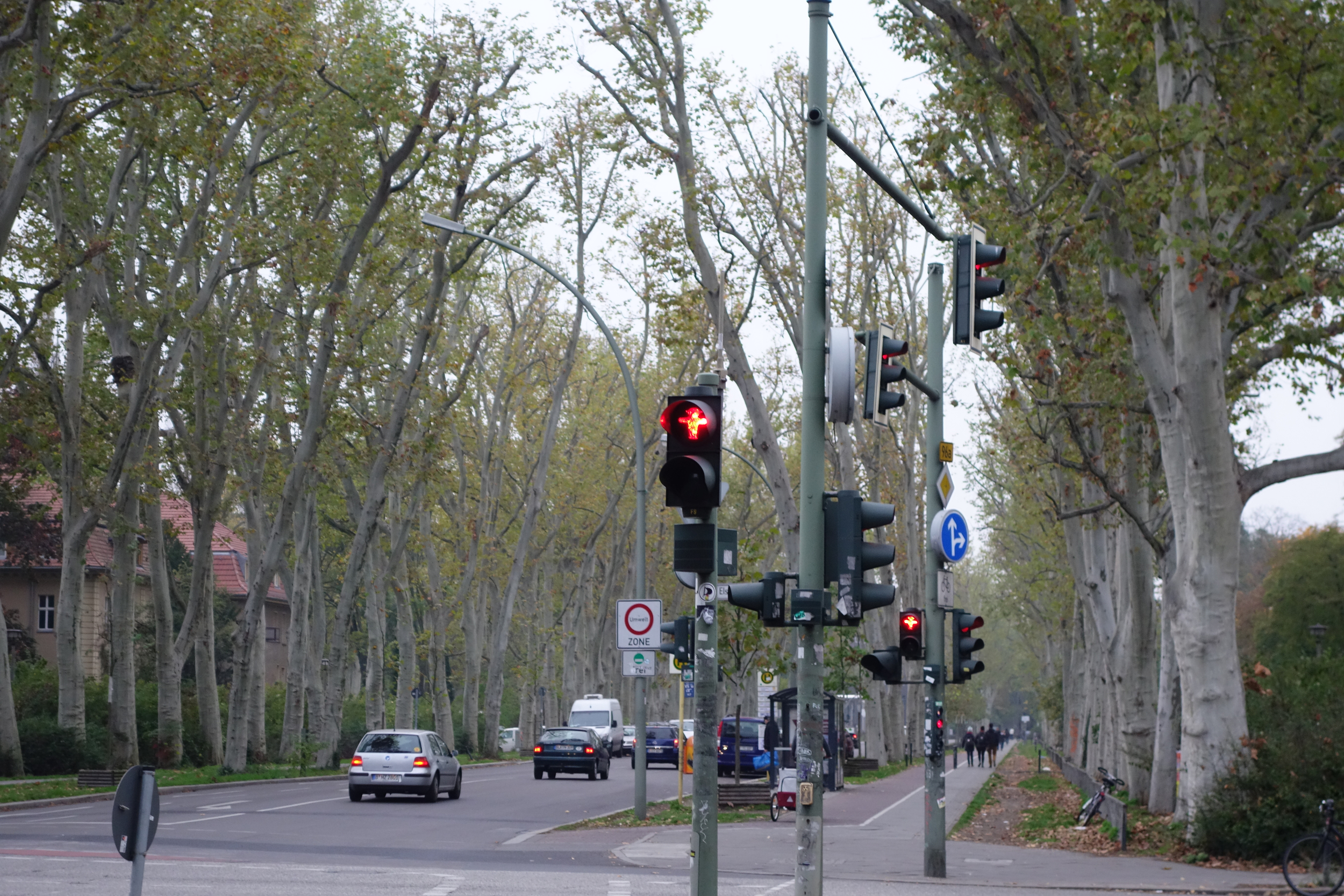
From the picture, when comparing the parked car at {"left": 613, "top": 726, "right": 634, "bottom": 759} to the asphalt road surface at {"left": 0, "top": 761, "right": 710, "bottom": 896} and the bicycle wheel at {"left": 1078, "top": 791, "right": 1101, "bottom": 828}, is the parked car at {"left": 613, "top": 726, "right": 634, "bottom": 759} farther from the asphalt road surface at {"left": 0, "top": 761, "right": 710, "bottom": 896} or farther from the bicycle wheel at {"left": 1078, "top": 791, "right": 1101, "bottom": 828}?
the bicycle wheel at {"left": 1078, "top": 791, "right": 1101, "bottom": 828}

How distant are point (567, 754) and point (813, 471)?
31426 mm

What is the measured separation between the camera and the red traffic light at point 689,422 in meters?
9.24

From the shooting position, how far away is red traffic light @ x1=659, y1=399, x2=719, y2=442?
364 inches

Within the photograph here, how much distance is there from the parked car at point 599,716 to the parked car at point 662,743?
361 cm

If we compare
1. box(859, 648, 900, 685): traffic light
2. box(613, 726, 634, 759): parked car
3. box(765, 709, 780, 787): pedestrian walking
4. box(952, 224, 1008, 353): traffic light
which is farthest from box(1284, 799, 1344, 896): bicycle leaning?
box(613, 726, 634, 759): parked car

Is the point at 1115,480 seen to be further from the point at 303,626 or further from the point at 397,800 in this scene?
the point at 303,626

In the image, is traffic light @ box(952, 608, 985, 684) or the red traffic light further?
traffic light @ box(952, 608, 985, 684)

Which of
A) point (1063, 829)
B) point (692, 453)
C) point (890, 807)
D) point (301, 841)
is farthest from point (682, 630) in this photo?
point (890, 807)

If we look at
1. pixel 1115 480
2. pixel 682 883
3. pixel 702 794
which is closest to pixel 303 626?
pixel 1115 480

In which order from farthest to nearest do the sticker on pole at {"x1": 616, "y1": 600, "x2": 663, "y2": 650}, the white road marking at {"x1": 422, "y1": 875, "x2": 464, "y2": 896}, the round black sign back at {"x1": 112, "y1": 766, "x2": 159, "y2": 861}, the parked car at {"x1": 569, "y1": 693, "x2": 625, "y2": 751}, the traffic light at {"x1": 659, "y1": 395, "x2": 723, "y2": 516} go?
the parked car at {"x1": 569, "y1": 693, "x2": 625, "y2": 751} < the sticker on pole at {"x1": 616, "y1": 600, "x2": 663, "y2": 650} < the white road marking at {"x1": 422, "y1": 875, "x2": 464, "y2": 896} < the traffic light at {"x1": 659, "y1": 395, "x2": 723, "y2": 516} < the round black sign back at {"x1": 112, "y1": 766, "x2": 159, "y2": 861}

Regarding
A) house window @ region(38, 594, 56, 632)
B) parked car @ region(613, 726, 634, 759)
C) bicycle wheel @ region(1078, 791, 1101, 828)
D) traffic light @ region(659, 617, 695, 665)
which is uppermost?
house window @ region(38, 594, 56, 632)

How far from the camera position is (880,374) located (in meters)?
11.2

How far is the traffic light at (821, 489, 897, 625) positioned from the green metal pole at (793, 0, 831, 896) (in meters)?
0.09

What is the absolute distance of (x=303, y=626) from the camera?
4328cm
